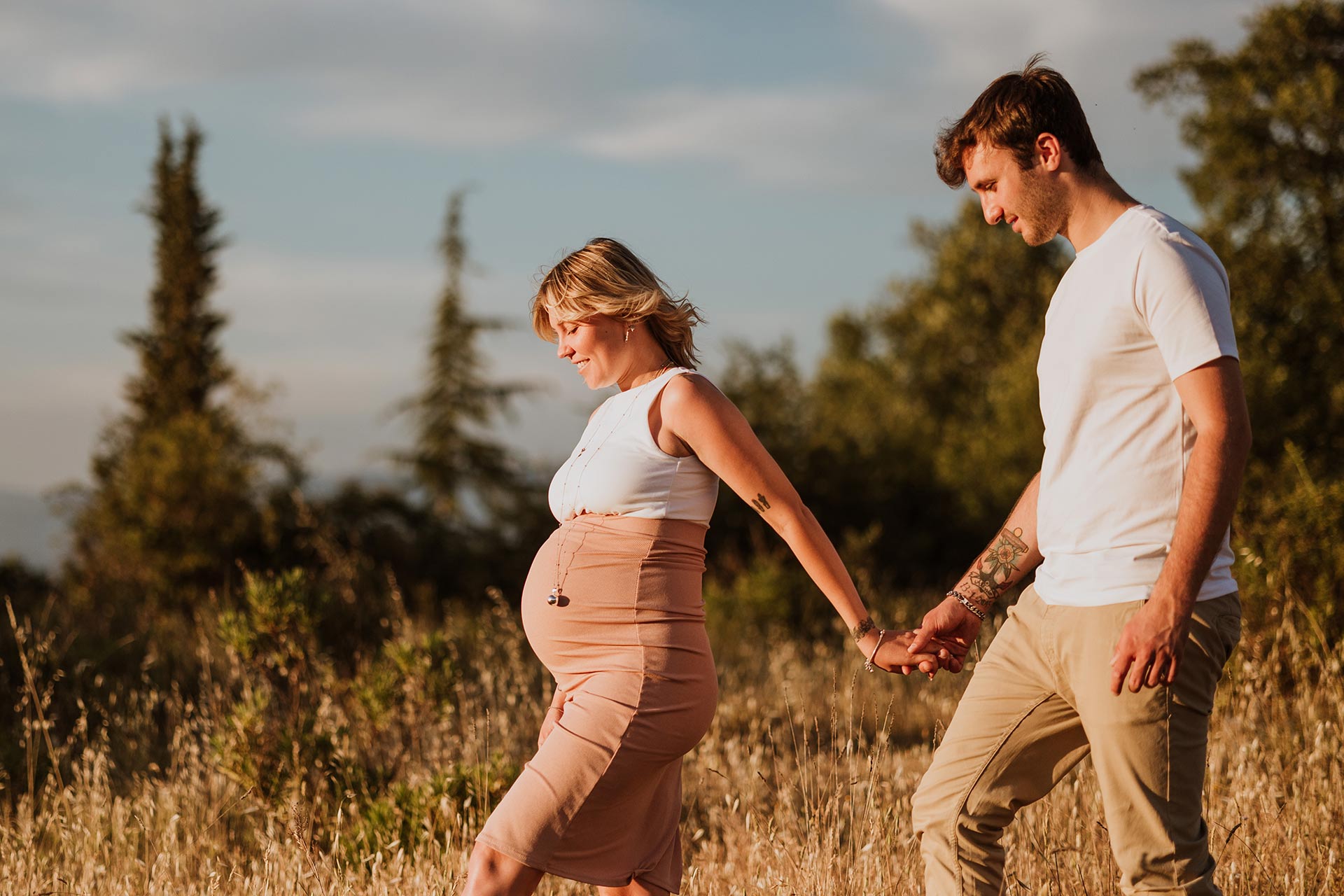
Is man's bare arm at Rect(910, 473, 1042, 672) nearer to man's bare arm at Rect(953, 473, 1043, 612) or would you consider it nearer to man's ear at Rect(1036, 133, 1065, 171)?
man's bare arm at Rect(953, 473, 1043, 612)

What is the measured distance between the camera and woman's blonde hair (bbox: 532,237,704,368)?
122 inches

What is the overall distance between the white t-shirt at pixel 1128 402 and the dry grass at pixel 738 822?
874mm

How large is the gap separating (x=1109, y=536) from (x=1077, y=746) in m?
0.61

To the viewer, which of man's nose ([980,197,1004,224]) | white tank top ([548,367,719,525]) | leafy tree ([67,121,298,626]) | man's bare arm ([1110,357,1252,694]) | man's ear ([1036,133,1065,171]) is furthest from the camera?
leafy tree ([67,121,298,626])

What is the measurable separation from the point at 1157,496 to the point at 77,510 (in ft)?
73.4

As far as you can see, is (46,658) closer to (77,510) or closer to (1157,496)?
(1157,496)

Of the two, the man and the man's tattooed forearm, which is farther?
the man's tattooed forearm

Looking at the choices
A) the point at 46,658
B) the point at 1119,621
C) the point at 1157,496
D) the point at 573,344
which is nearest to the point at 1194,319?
the point at 1157,496

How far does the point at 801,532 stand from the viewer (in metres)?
2.99

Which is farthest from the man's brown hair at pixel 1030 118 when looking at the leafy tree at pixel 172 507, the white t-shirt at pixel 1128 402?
the leafy tree at pixel 172 507

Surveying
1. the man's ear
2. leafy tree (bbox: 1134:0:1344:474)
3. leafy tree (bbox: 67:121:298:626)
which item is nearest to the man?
the man's ear

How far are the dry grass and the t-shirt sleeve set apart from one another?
126 cm

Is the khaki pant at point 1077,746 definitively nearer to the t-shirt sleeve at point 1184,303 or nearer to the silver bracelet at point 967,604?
the silver bracelet at point 967,604

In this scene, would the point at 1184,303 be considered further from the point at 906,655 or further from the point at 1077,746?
the point at 906,655
